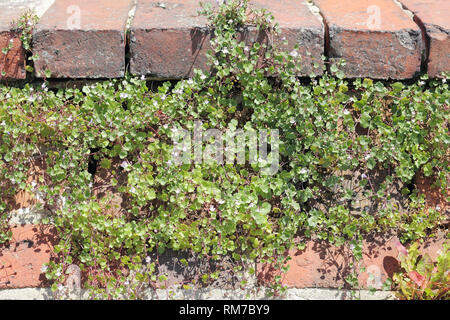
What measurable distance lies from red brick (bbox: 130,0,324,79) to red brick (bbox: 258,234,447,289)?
824 millimetres

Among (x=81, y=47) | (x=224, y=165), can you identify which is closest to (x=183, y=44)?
(x=81, y=47)

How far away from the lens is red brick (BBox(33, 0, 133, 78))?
2.15m

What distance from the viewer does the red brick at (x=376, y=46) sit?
85.8 inches

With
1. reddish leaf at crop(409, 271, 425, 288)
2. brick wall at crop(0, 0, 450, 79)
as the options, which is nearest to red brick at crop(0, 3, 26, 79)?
brick wall at crop(0, 0, 450, 79)

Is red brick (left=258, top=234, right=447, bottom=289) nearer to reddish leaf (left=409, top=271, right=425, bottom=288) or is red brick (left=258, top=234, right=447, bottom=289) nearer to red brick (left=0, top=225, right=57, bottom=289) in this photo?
reddish leaf (left=409, top=271, right=425, bottom=288)

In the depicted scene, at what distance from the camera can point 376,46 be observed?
2.19 metres

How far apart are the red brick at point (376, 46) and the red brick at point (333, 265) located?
0.78 metres

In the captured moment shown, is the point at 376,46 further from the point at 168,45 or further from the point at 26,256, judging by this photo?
the point at 26,256

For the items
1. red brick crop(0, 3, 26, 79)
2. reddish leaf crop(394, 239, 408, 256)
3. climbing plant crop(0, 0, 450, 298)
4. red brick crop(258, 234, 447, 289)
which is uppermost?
red brick crop(0, 3, 26, 79)

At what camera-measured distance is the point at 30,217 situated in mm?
2260

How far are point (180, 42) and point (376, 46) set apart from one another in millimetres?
875
